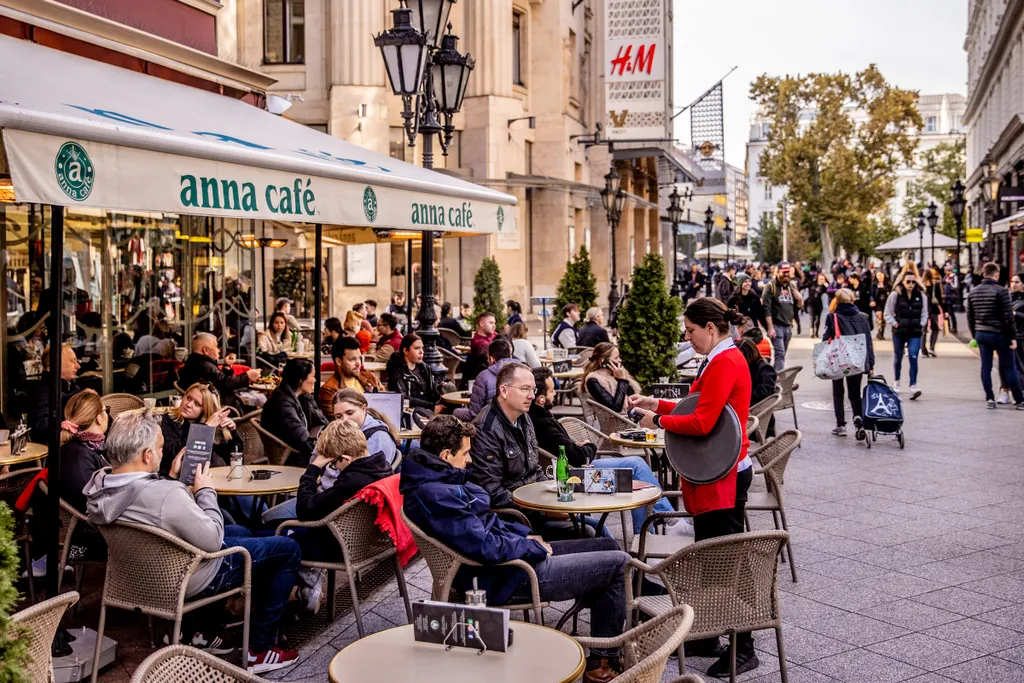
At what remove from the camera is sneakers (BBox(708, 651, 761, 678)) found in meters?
5.66

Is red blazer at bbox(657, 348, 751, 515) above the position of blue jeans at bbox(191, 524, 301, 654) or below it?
above

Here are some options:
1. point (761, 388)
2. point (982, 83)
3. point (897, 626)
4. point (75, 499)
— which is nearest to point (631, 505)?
point (897, 626)

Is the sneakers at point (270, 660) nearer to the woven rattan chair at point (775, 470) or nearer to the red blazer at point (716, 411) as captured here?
the red blazer at point (716, 411)

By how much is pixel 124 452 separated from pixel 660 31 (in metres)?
31.8

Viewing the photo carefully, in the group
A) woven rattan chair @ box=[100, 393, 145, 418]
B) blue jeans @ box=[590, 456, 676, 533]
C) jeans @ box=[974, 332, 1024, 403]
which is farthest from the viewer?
jeans @ box=[974, 332, 1024, 403]

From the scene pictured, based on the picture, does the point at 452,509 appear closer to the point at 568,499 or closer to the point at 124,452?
the point at 568,499

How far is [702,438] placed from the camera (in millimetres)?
5641

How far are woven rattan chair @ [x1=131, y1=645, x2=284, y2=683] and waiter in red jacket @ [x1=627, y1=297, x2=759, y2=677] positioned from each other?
9.24ft

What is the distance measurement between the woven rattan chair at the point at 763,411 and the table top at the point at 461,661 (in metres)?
5.72

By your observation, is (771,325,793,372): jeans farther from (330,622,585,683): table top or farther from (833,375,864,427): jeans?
(330,622,585,683): table top

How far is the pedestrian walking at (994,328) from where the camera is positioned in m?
15.2

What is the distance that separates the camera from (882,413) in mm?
12406

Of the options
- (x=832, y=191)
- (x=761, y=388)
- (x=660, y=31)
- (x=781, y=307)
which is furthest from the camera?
(x=832, y=191)

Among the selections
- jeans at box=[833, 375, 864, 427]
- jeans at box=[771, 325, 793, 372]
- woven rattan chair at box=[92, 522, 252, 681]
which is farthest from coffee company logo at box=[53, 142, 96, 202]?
jeans at box=[771, 325, 793, 372]
